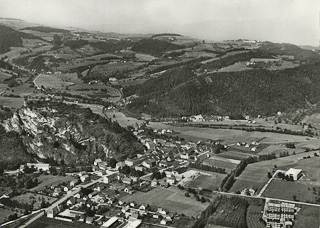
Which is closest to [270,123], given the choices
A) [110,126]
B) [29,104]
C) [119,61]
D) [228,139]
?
[228,139]

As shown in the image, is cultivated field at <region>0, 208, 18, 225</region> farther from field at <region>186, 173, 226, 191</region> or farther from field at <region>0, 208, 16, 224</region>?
field at <region>186, 173, 226, 191</region>

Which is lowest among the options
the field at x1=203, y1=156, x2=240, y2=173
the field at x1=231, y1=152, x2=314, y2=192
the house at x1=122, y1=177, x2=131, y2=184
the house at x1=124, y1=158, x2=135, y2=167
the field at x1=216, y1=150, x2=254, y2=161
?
the house at x1=122, y1=177, x2=131, y2=184

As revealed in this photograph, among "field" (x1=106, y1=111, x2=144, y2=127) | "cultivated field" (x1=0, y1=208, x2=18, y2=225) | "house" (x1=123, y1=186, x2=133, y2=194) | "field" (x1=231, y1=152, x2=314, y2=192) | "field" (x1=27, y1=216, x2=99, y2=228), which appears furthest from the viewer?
"field" (x1=106, y1=111, x2=144, y2=127)

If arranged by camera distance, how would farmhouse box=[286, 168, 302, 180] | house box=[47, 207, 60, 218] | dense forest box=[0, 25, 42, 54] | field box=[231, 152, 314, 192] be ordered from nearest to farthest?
house box=[47, 207, 60, 218], field box=[231, 152, 314, 192], farmhouse box=[286, 168, 302, 180], dense forest box=[0, 25, 42, 54]

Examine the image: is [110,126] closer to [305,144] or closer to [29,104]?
[29,104]

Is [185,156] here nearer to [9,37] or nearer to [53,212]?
[53,212]

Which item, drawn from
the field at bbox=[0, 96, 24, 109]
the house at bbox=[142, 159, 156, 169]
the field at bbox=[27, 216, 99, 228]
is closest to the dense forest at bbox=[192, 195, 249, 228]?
the field at bbox=[27, 216, 99, 228]
